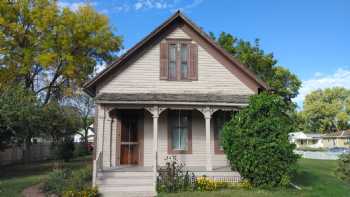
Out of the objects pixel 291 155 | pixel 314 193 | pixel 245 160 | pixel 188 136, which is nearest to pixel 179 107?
pixel 188 136

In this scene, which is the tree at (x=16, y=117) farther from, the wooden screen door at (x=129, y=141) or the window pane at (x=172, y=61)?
the window pane at (x=172, y=61)

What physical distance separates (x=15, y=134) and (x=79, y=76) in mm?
11341

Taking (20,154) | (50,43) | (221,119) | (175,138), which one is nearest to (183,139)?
(175,138)

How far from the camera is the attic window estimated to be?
48.0 feet

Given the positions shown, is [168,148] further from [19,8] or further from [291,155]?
[19,8]

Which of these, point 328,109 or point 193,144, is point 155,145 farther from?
point 328,109

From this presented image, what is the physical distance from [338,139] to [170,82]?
201 ft

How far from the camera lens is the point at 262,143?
37.2 feet

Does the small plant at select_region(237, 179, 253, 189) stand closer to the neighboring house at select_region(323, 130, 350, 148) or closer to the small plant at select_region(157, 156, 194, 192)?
the small plant at select_region(157, 156, 194, 192)

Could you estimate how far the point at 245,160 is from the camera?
11.4 m

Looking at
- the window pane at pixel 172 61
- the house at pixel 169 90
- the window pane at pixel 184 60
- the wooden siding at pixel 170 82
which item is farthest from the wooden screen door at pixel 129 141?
the window pane at pixel 184 60

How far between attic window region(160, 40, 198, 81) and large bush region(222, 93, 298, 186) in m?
3.66

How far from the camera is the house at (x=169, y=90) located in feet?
46.5

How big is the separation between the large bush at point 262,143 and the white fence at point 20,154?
1600 centimetres
